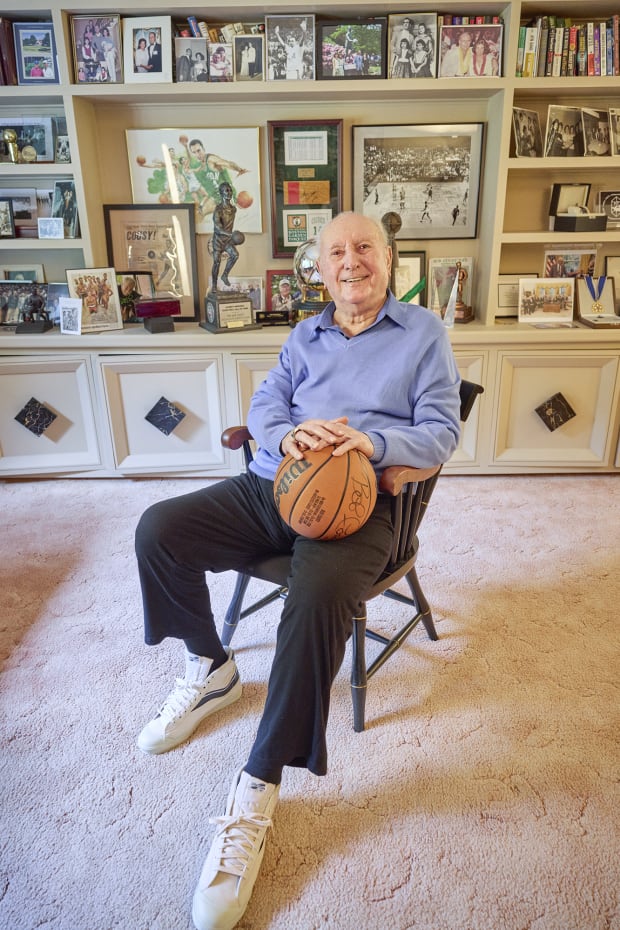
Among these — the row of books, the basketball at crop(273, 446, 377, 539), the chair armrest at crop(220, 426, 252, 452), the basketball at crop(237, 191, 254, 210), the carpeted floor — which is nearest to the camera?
the carpeted floor

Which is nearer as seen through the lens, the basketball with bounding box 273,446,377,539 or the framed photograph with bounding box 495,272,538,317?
the basketball with bounding box 273,446,377,539

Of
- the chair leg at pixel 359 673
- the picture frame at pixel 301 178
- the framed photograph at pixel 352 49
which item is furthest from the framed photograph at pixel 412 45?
the chair leg at pixel 359 673

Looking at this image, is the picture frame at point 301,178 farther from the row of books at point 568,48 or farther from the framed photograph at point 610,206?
the framed photograph at point 610,206

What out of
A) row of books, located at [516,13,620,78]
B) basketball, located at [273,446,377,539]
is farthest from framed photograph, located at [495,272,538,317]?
basketball, located at [273,446,377,539]

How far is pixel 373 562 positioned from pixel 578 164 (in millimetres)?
2415

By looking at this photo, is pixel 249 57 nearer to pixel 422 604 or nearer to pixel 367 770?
pixel 422 604

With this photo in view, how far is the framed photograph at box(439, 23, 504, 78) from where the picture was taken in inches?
109

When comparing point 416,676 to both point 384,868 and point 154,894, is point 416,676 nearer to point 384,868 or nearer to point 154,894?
point 384,868

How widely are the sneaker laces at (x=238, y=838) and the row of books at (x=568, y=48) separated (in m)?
3.10

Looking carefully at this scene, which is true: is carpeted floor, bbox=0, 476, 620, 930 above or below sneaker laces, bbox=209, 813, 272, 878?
below

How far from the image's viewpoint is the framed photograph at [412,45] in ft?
9.14

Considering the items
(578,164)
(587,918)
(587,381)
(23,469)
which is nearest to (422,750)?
(587,918)

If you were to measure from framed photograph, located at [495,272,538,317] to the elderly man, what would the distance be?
5.31 ft

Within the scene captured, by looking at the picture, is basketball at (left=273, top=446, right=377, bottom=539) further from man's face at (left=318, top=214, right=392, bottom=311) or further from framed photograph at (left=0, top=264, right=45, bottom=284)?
framed photograph at (left=0, top=264, right=45, bottom=284)
